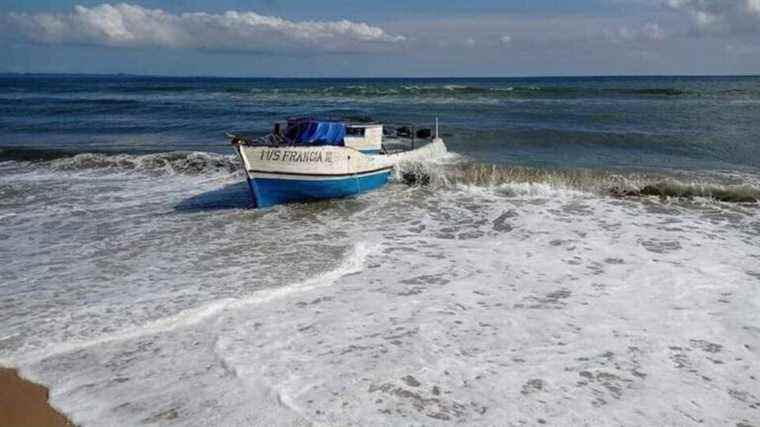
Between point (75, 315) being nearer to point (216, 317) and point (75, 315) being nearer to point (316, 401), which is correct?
point (216, 317)

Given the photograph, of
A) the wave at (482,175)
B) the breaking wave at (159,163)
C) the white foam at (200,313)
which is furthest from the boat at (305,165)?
the breaking wave at (159,163)

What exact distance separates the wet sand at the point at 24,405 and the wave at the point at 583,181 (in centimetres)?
1202

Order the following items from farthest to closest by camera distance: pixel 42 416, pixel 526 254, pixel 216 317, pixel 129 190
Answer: pixel 129 190, pixel 526 254, pixel 216 317, pixel 42 416

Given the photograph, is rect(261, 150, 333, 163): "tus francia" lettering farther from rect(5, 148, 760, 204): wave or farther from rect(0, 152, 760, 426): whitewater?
rect(5, 148, 760, 204): wave

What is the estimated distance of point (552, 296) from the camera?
8.25m

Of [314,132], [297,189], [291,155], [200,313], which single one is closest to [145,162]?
[314,132]

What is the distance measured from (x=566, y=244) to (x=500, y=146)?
48.4 feet

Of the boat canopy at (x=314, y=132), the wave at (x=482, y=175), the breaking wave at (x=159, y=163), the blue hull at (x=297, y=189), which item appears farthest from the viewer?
the breaking wave at (x=159, y=163)

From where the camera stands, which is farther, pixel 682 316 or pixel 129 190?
pixel 129 190

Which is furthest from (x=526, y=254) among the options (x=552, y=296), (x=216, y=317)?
(x=216, y=317)

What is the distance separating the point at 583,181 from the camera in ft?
55.7

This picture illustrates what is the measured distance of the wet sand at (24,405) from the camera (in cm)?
519

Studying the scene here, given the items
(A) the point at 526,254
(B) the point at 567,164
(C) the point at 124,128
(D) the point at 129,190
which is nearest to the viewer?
(A) the point at 526,254

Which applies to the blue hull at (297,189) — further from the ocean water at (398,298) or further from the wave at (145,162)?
the wave at (145,162)
